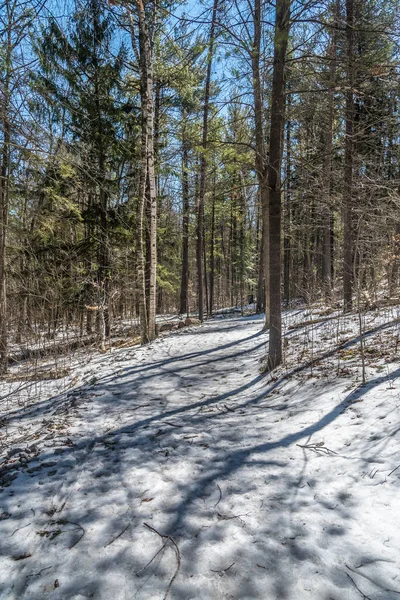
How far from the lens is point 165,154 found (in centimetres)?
1109

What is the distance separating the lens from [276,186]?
213 inches

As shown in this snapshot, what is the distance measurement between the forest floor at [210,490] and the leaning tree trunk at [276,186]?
884mm

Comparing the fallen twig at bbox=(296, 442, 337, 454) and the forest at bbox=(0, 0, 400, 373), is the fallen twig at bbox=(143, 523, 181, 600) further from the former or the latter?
the forest at bbox=(0, 0, 400, 373)

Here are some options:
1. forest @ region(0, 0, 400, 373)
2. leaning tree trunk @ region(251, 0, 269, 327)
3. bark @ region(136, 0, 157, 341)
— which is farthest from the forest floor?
bark @ region(136, 0, 157, 341)

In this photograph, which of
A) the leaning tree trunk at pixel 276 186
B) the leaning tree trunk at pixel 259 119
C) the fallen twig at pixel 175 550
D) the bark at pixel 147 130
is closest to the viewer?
the fallen twig at pixel 175 550

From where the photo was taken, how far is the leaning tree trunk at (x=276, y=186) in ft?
16.8

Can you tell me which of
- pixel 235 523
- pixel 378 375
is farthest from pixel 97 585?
pixel 378 375

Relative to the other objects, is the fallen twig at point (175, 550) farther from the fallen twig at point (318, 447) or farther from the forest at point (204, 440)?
the fallen twig at point (318, 447)

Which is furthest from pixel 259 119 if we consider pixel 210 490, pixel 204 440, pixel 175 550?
pixel 175 550

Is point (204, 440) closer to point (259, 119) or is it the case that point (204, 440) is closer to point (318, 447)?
point (318, 447)

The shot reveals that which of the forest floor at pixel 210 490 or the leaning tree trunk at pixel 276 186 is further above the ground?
the leaning tree trunk at pixel 276 186

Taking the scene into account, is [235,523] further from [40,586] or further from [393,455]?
[393,455]

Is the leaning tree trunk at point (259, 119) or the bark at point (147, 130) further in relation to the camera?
the bark at point (147, 130)

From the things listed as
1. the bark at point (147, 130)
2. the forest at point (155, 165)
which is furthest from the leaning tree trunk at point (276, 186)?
the bark at point (147, 130)
